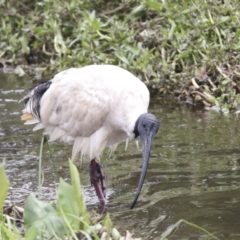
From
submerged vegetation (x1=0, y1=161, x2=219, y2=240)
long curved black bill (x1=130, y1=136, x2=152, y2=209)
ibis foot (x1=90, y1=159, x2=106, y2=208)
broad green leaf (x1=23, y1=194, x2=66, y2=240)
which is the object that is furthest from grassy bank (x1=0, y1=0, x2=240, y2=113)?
broad green leaf (x1=23, y1=194, x2=66, y2=240)

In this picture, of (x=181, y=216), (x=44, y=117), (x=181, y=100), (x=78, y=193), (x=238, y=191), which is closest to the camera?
(x=78, y=193)

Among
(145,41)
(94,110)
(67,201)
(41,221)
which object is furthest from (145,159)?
(145,41)

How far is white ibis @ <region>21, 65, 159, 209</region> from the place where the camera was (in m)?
5.70

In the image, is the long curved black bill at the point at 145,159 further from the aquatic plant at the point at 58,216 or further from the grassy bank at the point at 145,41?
the grassy bank at the point at 145,41

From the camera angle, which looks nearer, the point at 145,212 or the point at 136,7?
the point at 145,212

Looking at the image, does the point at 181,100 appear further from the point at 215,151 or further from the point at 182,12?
the point at 215,151

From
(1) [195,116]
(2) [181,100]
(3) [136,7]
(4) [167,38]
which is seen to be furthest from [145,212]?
(3) [136,7]

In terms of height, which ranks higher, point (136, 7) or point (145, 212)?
point (136, 7)

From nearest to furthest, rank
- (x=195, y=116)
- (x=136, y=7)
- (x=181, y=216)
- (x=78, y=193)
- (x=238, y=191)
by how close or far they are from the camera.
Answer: (x=78, y=193) → (x=181, y=216) → (x=238, y=191) → (x=195, y=116) → (x=136, y=7)

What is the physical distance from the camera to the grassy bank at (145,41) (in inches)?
332

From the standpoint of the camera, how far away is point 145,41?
9195 mm

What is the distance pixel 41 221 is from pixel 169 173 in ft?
8.20

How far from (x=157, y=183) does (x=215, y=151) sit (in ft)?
2.96

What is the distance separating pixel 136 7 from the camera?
9680mm
